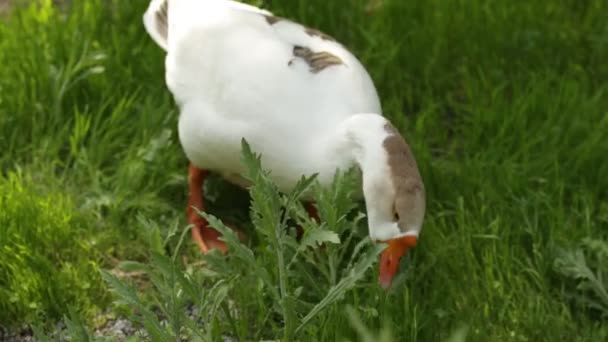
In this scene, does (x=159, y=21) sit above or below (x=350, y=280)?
above

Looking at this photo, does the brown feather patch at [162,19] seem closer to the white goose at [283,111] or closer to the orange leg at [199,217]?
the white goose at [283,111]

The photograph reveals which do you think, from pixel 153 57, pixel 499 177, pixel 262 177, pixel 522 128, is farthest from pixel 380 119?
pixel 153 57

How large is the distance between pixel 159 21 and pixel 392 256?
1200 millimetres

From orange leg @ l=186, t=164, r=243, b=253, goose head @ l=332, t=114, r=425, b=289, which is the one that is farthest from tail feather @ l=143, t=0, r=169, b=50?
goose head @ l=332, t=114, r=425, b=289

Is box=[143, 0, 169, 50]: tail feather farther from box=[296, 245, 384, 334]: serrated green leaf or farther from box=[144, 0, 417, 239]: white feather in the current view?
box=[296, 245, 384, 334]: serrated green leaf

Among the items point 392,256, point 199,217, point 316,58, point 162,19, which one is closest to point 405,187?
point 392,256

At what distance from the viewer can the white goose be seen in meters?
2.53

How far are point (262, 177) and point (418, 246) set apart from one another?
82 cm

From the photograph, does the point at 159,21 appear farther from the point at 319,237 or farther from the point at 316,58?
the point at 319,237

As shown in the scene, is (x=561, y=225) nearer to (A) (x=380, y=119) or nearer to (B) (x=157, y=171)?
(A) (x=380, y=119)

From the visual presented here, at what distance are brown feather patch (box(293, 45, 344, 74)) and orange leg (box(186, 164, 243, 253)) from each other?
499 mm

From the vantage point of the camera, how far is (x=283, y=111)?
271 cm

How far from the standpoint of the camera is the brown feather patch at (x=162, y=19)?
3.20 meters

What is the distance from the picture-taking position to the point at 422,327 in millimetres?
2648
